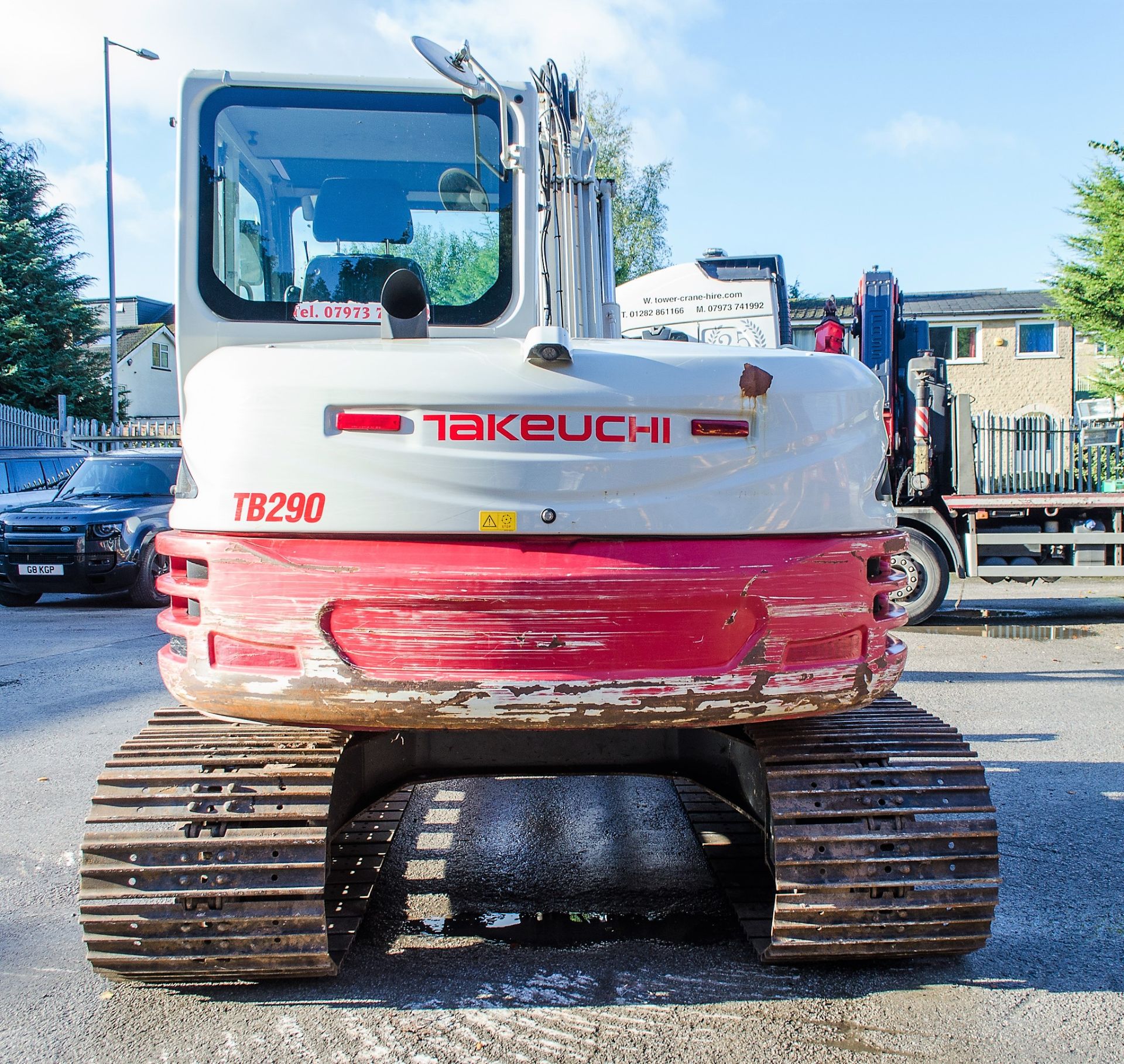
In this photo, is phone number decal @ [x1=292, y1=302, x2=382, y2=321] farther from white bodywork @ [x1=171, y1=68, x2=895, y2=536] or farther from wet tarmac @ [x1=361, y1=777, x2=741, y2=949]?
wet tarmac @ [x1=361, y1=777, x2=741, y2=949]

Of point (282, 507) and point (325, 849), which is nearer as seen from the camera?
point (282, 507)

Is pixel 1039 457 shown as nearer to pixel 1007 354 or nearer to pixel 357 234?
pixel 357 234

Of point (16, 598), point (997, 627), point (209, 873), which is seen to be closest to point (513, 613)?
point (209, 873)

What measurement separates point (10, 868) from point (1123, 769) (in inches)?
208

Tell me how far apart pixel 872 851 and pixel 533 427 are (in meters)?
1.55

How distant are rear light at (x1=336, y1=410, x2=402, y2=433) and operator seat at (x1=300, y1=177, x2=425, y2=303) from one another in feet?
3.52

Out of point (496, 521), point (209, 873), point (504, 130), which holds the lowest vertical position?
point (209, 873)

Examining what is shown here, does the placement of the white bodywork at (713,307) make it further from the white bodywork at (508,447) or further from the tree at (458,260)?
the white bodywork at (508,447)

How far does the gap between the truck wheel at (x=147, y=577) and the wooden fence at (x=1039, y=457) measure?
9.38m

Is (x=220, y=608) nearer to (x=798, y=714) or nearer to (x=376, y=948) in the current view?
(x=376, y=948)

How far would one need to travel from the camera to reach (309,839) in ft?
9.70

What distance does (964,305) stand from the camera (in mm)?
40000

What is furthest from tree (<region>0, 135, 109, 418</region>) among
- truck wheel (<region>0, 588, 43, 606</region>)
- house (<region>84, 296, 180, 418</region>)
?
truck wheel (<region>0, 588, 43, 606</region>)

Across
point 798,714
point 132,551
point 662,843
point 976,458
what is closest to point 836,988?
point 798,714
